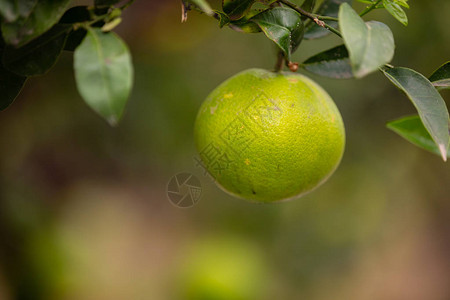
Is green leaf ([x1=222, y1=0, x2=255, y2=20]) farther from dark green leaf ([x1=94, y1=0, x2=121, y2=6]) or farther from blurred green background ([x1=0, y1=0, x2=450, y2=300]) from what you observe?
blurred green background ([x1=0, y1=0, x2=450, y2=300])

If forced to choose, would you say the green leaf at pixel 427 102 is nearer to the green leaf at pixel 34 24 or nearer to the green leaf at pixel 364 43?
the green leaf at pixel 364 43

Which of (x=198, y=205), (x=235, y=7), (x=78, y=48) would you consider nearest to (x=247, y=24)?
(x=235, y=7)

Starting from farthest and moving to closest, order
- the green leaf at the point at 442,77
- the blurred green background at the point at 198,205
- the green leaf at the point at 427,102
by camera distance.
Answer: the blurred green background at the point at 198,205, the green leaf at the point at 442,77, the green leaf at the point at 427,102

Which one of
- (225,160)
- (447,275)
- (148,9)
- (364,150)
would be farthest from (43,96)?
(447,275)

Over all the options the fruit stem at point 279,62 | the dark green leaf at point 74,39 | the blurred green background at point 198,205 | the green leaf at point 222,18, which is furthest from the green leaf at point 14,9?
the blurred green background at point 198,205

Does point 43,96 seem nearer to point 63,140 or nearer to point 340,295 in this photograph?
point 63,140

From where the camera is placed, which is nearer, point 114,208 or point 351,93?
point 351,93

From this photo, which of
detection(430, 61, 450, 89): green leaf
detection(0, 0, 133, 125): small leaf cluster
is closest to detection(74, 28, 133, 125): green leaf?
detection(0, 0, 133, 125): small leaf cluster
